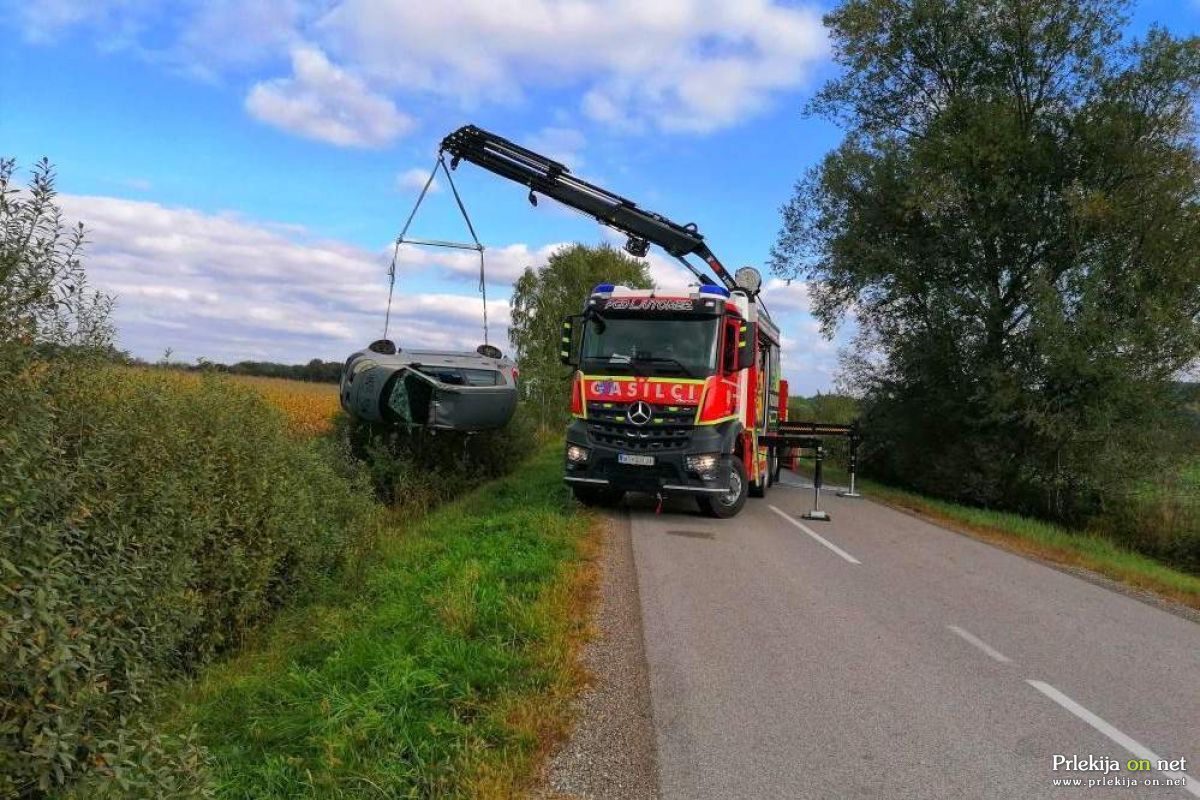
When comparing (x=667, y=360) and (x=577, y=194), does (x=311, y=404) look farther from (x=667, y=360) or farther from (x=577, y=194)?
(x=667, y=360)

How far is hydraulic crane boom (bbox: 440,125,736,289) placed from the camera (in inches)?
567

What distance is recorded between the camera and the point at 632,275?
40.7 meters

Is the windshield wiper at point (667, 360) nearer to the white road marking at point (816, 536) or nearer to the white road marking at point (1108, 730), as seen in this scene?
the white road marking at point (816, 536)

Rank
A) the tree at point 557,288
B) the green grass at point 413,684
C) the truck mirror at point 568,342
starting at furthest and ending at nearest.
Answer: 1. the tree at point 557,288
2. the truck mirror at point 568,342
3. the green grass at point 413,684

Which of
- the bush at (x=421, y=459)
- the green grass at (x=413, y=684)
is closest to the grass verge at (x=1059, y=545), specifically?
the green grass at (x=413, y=684)

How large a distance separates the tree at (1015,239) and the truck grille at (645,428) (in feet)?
31.6

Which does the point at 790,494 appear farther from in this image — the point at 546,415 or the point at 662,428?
the point at 546,415

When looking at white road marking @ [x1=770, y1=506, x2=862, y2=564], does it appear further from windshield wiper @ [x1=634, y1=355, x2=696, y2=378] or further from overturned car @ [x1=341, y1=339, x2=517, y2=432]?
overturned car @ [x1=341, y1=339, x2=517, y2=432]

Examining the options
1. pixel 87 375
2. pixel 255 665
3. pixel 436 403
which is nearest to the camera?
pixel 87 375

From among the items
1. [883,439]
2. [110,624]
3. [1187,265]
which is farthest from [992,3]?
[110,624]

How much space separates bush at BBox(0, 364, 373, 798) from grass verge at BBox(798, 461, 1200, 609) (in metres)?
9.74

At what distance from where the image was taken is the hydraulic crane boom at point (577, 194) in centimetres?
1441

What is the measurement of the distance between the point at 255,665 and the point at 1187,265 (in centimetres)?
1848

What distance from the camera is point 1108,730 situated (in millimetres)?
5004
